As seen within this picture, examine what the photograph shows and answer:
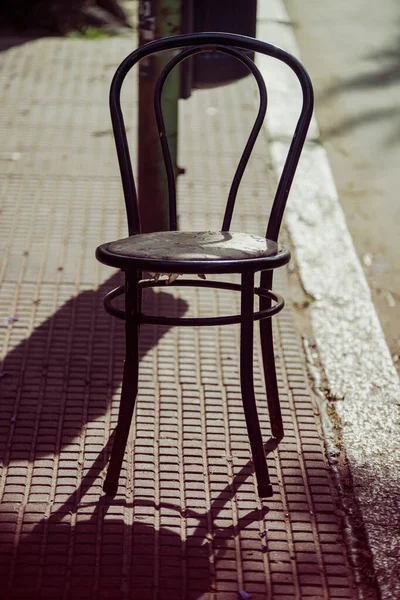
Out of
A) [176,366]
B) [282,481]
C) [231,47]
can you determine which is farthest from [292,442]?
[231,47]

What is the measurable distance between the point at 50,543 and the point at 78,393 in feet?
2.88

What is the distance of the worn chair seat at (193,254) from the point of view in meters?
2.38

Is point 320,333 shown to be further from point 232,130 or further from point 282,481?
point 232,130

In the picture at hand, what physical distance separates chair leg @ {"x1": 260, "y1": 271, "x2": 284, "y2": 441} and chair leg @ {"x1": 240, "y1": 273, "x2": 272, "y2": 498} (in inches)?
12.1

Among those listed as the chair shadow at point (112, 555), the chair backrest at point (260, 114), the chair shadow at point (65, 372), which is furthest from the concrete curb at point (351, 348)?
the chair backrest at point (260, 114)

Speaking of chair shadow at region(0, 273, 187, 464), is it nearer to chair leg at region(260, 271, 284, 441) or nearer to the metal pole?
the metal pole

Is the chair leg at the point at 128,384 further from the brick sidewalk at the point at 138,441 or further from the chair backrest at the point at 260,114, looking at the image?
the chair backrest at the point at 260,114

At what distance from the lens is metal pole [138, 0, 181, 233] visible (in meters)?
4.00

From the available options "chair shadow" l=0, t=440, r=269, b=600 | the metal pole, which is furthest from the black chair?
the metal pole

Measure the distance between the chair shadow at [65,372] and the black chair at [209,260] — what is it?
0.43 m

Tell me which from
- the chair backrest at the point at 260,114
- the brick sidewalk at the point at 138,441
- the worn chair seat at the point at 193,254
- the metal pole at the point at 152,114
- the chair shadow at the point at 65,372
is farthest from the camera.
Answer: the metal pole at the point at 152,114

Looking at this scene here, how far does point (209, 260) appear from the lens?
241cm

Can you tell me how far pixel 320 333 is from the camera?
396 cm

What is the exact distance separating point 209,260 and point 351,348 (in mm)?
1600
